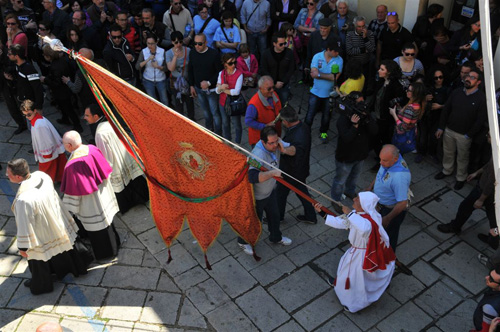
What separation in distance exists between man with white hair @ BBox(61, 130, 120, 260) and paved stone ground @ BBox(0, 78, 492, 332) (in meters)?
0.36

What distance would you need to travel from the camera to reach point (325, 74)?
8414 millimetres

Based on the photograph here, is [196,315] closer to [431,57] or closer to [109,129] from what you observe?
[109,129]

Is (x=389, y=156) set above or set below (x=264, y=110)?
above

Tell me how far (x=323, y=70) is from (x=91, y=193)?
4.17 metres

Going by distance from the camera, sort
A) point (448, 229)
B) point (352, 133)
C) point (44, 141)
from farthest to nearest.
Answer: point (44, 141), point (448, 229), point (352, 133)

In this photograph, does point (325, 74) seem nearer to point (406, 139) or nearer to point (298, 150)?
point (406, 139)

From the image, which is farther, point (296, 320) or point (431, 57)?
Answer: point (431, 57)

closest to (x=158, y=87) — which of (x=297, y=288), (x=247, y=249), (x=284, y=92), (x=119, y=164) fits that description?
(x=284, y=92)

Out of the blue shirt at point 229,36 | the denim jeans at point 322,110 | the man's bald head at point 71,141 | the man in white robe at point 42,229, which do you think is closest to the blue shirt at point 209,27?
the blue shirt at point 229,36

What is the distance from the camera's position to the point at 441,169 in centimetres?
838

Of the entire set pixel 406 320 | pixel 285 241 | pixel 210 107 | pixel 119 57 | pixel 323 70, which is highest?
pixel 119 57

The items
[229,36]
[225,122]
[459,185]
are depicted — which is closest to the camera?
[459,185]

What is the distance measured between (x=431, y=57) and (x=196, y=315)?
19.3 ft

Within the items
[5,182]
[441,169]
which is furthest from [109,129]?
[441,169]
